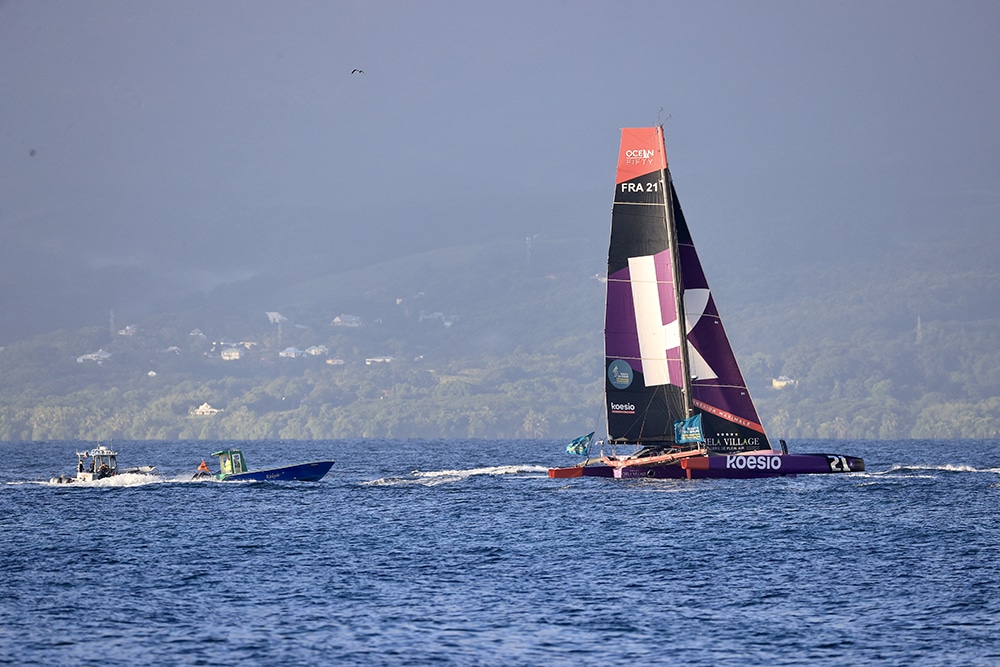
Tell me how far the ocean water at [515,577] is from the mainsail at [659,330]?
3.98 m

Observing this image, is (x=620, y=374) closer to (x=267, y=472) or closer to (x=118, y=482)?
(x=267, y=472)

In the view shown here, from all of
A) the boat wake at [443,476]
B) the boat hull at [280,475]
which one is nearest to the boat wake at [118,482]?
the boat hull at [280,475]

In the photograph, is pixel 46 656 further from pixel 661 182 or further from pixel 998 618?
pixel 661 182

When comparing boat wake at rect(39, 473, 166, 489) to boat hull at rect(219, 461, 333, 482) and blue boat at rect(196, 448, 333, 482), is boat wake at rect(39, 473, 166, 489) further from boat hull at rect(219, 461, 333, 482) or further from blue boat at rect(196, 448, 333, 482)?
boat hull at rect(219, 461, 333, 482)

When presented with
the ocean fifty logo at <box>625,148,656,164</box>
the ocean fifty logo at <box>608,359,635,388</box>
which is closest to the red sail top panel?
the ocean fifty logo at <box>625,148,656,164</box>

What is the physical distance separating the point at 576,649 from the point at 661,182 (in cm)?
4783

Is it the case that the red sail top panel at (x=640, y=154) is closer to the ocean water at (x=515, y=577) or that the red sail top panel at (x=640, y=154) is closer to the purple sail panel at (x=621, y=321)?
the purple sail panel at (x=621, y=321)

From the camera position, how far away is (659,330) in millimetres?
82812

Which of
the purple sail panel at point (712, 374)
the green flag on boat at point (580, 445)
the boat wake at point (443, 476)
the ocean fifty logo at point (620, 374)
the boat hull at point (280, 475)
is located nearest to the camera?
the purple sail panel at point (712, 374)

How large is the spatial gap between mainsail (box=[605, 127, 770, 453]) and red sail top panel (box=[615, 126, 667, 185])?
6 cm

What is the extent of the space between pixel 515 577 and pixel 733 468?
111ft

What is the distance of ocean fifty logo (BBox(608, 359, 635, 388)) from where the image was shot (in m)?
83.5

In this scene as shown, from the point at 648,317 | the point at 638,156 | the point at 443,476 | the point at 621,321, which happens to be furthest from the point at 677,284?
the point at 443,476

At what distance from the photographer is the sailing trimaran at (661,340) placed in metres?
82.2
